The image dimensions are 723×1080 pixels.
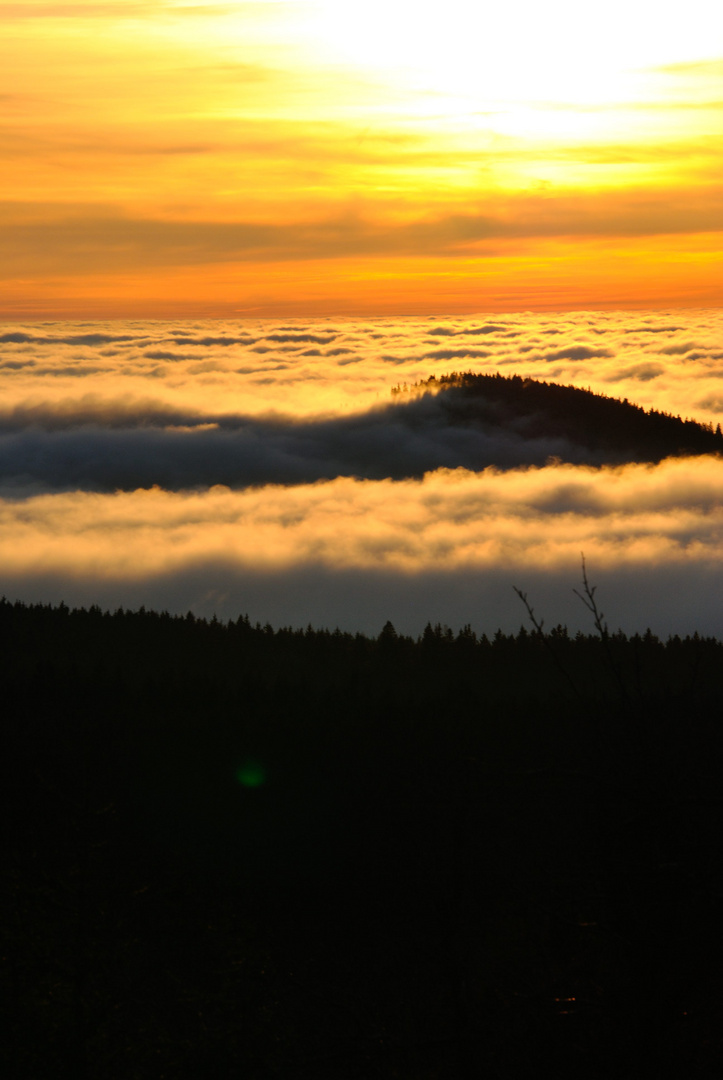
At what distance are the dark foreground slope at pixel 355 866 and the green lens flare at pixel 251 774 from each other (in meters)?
0.33

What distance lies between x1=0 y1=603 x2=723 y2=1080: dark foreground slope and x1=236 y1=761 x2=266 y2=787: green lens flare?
12.8 inches

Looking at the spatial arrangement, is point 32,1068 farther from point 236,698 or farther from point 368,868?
point 236,698

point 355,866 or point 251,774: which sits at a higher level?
point 251,774

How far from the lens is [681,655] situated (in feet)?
437

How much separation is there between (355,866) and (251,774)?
13856 mm

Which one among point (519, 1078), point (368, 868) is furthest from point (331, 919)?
point (519, 1078)

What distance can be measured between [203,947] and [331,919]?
10.0 metres

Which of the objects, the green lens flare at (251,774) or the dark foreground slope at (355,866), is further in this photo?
the green lens flare at (251,774)

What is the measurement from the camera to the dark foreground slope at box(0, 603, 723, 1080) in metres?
7.41

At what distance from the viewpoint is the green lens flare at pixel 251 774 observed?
78681 millimetres

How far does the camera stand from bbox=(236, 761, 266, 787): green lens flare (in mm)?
78681

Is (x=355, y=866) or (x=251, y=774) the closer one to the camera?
(x=355, y=866)

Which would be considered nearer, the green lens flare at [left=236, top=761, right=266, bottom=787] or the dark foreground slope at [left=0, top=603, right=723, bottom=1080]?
the dark foreground slope at [left=0, top=603, right=723, bottom=1080]

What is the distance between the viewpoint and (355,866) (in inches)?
2753
